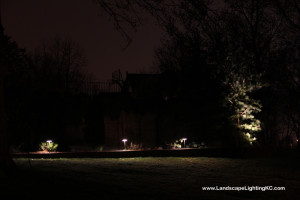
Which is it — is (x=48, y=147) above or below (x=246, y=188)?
→ above

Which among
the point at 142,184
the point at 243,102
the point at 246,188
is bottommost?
the point at 246,188

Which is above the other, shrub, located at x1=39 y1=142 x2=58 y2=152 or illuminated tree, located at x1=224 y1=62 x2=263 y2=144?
illuminated tree, located at x1=224 y1=62 x2=263 y2=144

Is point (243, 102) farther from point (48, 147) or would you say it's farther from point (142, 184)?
point (142, 184)

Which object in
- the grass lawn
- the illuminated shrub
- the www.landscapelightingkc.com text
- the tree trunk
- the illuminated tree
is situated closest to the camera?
the grass lawn

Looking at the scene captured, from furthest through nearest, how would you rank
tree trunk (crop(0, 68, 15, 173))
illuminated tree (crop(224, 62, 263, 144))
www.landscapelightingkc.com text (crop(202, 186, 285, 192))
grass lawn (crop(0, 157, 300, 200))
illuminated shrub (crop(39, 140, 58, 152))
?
1. illuminated tree (crop(224, 62, 263, 144))
2. illuminated shrub (crop(39, 140, 58, 152))
3. tree trunk (crop(0, 68, 15, 173))
4. www.landscapelightingkc.com text (crop(202, 186, 285, 192))
5. grass lawn (crop(0, 157, 300, 200))

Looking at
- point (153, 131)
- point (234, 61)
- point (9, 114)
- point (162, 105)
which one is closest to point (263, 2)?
point (234, 61)

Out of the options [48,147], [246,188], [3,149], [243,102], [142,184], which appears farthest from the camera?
[243,102]

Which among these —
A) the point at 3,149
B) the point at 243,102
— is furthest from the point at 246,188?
the point at 243,102

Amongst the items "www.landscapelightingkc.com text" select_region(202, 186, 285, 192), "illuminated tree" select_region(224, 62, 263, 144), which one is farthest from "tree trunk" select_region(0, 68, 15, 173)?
"illuminated tree" select_region(224, 62, 263, 144)

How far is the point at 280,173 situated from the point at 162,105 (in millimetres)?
9657

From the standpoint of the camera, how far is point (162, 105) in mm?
18594

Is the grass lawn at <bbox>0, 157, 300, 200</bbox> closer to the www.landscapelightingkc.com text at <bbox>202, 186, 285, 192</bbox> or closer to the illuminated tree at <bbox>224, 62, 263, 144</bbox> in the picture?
the www.landscapelightingkc.com text at <bbox>202, 186, 285, 192</bbox>

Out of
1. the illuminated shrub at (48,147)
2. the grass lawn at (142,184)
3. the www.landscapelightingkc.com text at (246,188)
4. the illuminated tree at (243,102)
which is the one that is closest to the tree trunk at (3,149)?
the grass lawn at (142,184)

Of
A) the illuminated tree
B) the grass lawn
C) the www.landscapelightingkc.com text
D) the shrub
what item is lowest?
the www.landscapelightingkc.com text
